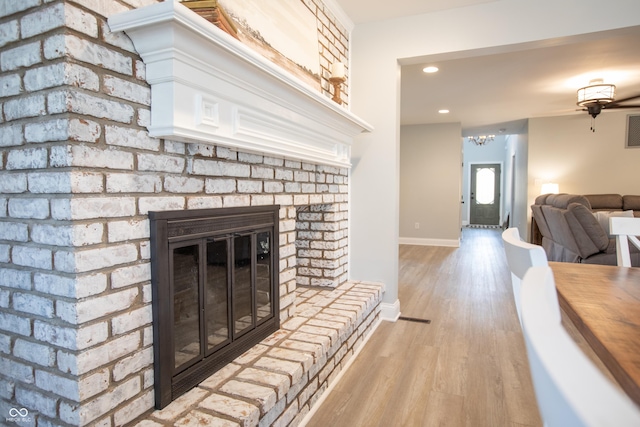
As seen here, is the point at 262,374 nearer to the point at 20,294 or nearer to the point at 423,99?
the point at 20,294

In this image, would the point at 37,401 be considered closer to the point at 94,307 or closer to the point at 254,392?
the point at 94,307

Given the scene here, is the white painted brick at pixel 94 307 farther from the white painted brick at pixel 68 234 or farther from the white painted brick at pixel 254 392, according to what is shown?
the white painted brick at pixel 254 392

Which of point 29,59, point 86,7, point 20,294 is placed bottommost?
point 20,294

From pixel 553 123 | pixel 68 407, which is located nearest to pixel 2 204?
pixel 68 407

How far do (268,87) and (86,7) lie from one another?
675 mm

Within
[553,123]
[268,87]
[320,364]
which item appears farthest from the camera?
[553,123]

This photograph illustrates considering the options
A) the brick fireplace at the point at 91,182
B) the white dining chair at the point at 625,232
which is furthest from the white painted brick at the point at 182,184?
the white dining chair at the point at 625,232

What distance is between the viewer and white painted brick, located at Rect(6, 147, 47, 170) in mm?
1065

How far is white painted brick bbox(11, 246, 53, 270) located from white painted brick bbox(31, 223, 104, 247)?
0.03m

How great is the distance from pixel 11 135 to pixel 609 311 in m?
1.69

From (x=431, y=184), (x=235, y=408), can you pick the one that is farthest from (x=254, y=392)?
(x=431, y=184)

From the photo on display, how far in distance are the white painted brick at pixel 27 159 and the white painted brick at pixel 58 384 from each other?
59 centimetres

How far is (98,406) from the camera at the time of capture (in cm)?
109

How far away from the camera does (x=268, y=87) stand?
157cm
